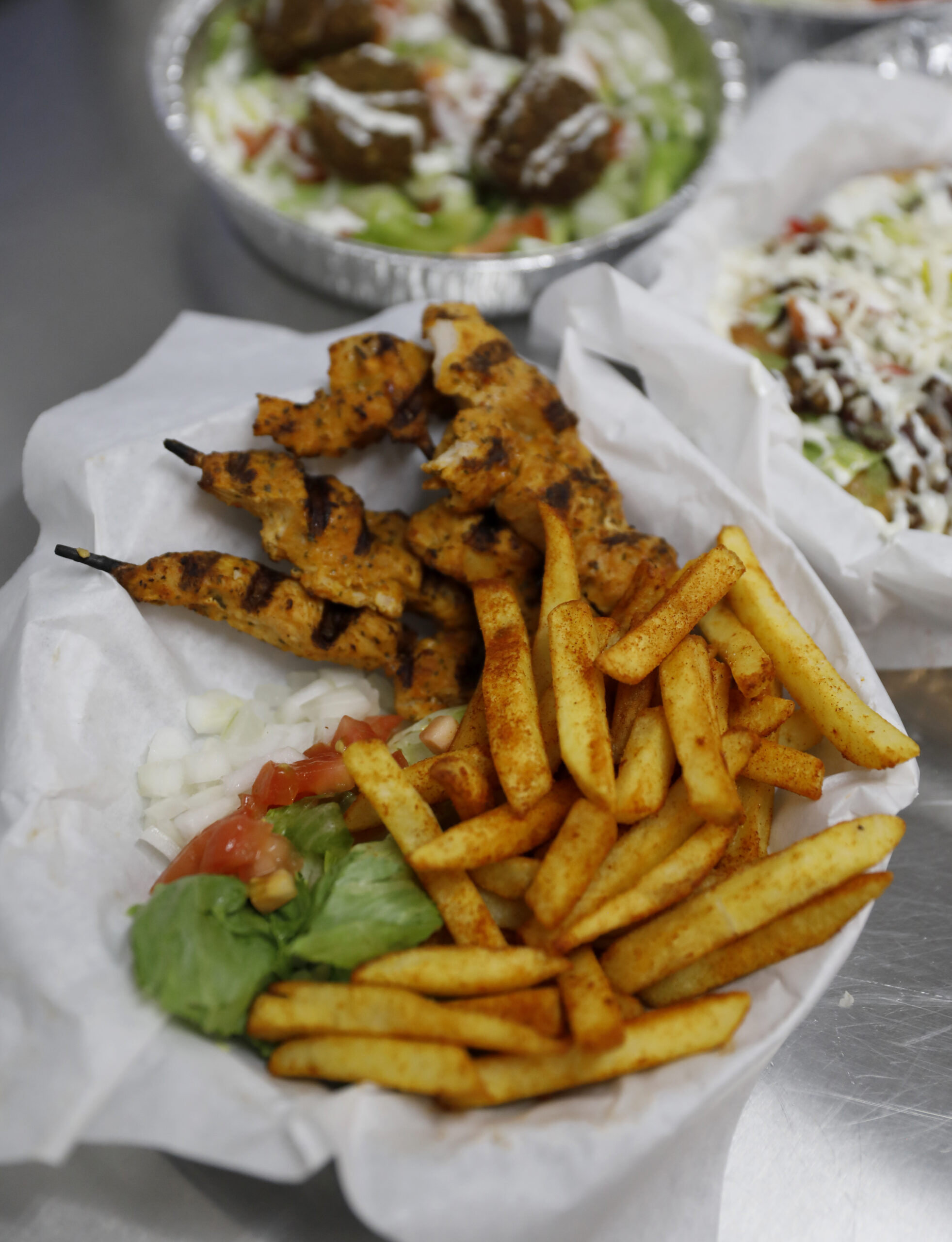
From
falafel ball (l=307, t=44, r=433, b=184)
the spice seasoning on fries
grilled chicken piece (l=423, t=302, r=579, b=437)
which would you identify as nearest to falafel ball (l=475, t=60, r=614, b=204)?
falafel ball (l=307, t=44, r=433, b=184)

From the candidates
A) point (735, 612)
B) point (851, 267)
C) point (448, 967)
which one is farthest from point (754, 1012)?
point (851, 267)

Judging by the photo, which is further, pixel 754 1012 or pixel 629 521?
pixel 629 521

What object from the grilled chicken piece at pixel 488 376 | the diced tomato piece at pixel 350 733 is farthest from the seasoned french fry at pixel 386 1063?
the grilled chicken piece at pixel 488 376

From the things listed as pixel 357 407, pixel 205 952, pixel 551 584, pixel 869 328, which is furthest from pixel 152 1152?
pixel 869 328

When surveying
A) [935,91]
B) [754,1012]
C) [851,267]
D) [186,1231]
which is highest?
[935,91]

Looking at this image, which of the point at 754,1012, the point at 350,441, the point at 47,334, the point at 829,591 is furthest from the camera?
the point at 47,334

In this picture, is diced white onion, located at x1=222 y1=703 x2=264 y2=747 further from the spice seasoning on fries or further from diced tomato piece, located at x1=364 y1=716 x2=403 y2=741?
diced tomato piece, located at x1=364 y1=716 x2=403 y2=741

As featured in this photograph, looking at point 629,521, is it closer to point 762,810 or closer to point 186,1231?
point 762,810

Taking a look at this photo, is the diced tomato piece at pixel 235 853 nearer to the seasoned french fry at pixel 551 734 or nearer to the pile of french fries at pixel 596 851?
the pile of french fries at pixel 596 851
